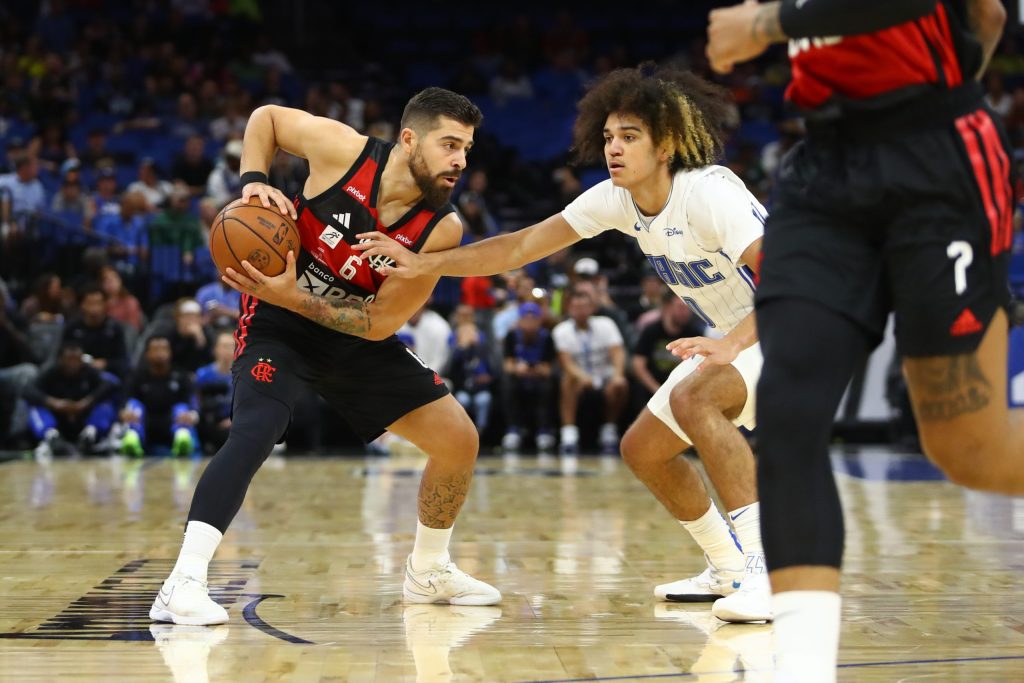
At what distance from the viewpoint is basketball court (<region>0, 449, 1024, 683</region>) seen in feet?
11.5

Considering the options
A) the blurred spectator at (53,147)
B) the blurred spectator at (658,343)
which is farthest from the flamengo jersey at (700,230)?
the blurred spectator at (53,147)

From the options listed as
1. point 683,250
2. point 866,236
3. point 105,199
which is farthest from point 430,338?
point 866,236

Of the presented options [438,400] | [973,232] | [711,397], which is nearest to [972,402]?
[973,232]

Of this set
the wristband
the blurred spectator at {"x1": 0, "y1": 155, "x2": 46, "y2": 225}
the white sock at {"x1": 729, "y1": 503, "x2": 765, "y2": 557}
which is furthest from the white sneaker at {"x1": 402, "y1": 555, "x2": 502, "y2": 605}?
the blurred spectator at {"x1": 0, "y1": 155, "x2": 46, "y2": 225}

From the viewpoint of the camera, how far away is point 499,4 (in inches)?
860

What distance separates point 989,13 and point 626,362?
1023cm

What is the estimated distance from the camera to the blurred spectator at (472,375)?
12.9 meters

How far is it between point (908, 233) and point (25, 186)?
13929mm

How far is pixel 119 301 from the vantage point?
1337cm

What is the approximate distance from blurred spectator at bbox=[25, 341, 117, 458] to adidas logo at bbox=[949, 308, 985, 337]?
1049 cm

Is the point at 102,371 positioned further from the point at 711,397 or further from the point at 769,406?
the point at 769,406

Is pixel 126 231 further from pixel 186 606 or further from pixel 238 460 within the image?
pixel 186 606

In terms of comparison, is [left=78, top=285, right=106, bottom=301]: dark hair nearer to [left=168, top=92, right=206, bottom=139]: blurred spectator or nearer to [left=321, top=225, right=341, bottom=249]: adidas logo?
[left=168, top=92, right=206, bottom=139]: blurred spectator

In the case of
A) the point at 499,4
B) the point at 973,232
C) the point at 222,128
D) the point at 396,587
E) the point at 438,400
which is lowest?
the point at 396,587
